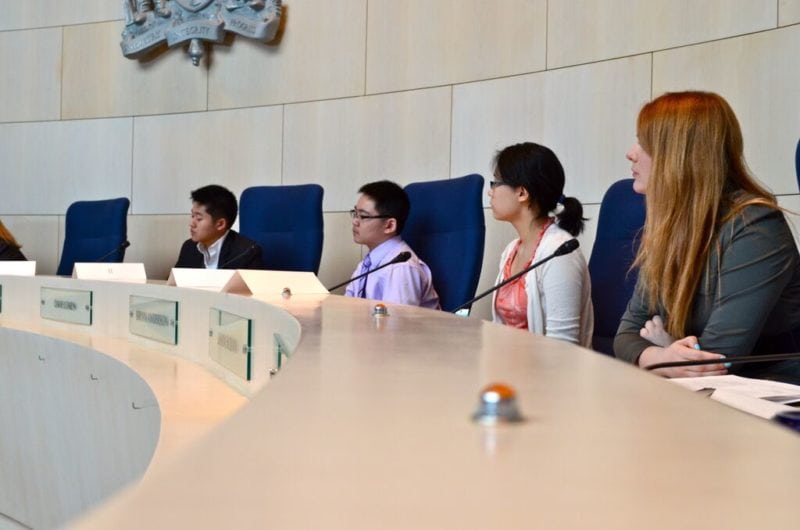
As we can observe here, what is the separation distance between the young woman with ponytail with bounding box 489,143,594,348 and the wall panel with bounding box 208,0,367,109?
221cm

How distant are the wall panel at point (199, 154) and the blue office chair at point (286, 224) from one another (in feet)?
3.57

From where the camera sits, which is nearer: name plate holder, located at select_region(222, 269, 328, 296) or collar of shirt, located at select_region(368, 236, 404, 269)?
name plate holder, located at select_region(222, 269, 328, 296)

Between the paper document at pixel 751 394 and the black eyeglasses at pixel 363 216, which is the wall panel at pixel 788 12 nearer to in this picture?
the black eyeglasses at pixel 363 216

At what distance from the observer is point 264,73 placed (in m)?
5.25

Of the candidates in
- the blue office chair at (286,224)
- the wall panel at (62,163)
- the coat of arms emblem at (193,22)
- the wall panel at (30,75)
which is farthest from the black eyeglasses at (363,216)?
the wall panel at (30,75)

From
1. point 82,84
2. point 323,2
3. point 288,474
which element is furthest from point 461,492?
point 82,84

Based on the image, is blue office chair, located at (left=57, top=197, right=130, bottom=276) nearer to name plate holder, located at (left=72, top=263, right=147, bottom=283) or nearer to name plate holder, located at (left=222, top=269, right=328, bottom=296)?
name plate holder, located at (left=72, top=263, right=147, bottom=283)

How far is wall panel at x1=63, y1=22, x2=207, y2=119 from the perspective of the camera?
217 inches

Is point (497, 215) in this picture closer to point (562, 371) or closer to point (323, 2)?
point (562, 371)

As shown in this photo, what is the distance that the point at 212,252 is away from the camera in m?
4.32

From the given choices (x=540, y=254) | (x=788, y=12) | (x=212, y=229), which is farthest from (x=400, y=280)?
(x=788, y=12)

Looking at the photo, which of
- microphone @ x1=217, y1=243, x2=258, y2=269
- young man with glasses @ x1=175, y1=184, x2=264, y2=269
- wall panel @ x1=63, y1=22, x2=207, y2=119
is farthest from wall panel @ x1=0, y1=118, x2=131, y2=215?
microphone @ x1=217, y1=243, x2=258, y2=269

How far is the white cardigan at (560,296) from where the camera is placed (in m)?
2.58

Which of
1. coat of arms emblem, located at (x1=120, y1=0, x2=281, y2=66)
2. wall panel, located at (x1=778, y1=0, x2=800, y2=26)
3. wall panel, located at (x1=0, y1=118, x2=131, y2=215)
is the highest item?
coat of arms emblem, located at (x1=120, y1=0, x2=281, y2=66)
